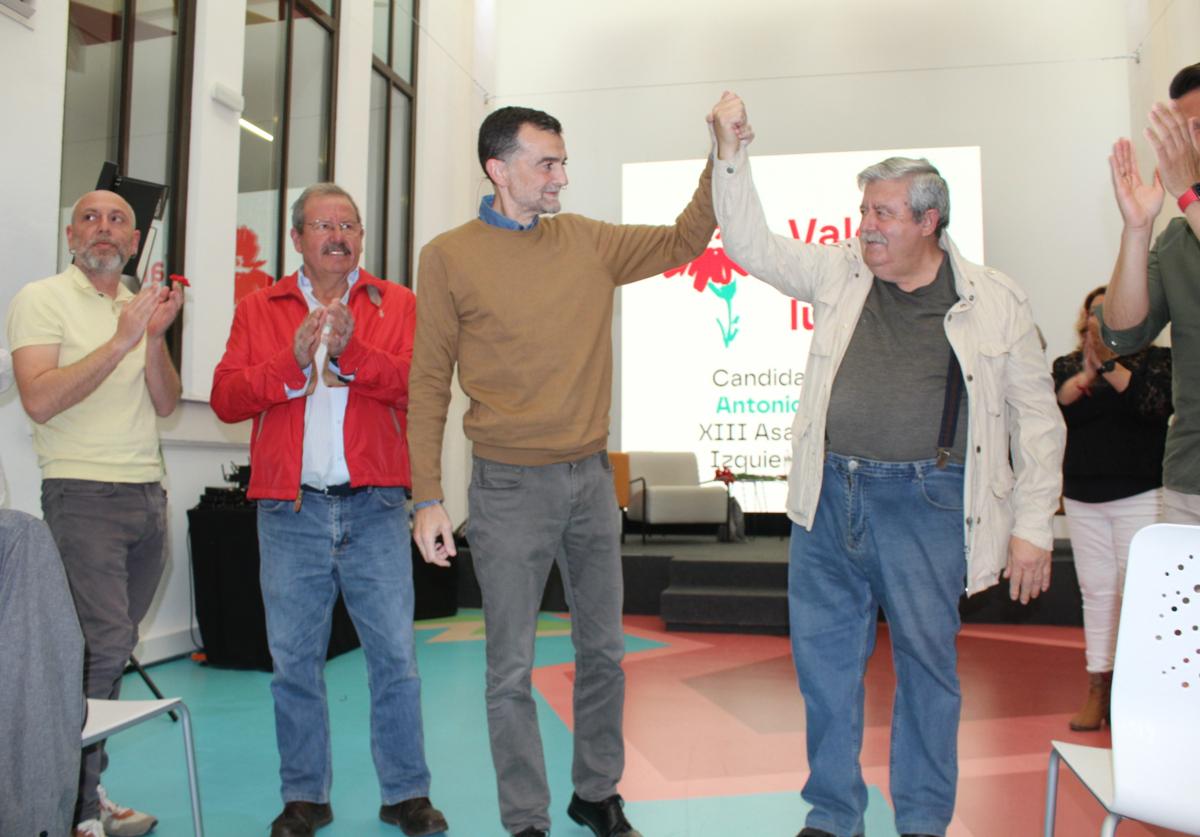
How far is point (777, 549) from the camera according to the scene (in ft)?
22.3

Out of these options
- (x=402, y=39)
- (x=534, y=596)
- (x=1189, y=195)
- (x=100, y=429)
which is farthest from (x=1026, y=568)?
(x=402, y=39)

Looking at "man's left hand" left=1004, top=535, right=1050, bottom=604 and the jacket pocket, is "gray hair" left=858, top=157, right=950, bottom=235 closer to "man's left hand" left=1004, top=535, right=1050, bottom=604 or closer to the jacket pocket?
the jacket pocket

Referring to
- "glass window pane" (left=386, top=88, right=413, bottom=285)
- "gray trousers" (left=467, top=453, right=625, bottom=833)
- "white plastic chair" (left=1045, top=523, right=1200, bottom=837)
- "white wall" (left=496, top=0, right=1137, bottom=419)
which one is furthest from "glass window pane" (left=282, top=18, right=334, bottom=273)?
"white plastic chair" (left=1045, top=523, right=1200, bottom=837)

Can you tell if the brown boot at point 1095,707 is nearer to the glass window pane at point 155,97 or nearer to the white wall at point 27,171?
the white wall at point 27,171

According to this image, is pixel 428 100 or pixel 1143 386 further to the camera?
pixel 428 100

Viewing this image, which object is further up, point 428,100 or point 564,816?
point 428,100

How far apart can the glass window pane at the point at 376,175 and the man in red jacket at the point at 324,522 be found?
4.87m

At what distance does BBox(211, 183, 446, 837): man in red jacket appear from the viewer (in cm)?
243

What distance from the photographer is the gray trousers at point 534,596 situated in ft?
7.13

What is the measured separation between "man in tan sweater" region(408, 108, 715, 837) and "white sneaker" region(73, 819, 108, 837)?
0.92 metres

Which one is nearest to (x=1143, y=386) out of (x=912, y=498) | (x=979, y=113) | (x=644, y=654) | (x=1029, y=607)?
(x=912, y=498)

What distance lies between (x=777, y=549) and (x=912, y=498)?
4807mm

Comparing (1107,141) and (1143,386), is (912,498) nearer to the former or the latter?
(1143,386)

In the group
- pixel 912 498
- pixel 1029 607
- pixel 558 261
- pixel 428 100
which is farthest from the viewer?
pixel 428 100
